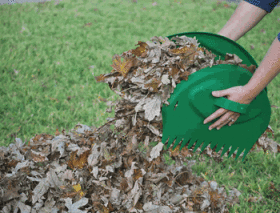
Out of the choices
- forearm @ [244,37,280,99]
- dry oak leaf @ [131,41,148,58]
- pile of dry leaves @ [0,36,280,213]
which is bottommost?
pile of dry leaves @ [0,36,280,213]

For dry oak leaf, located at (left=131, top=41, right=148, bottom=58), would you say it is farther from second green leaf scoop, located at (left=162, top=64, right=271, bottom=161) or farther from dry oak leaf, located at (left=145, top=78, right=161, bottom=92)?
second green leaf scoop, located at (left=162, top=64, right=271, bottom=161)

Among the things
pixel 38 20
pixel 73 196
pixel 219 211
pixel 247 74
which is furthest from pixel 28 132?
pixel 38 20

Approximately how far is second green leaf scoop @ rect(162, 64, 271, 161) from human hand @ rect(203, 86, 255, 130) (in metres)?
0.03

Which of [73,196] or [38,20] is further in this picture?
[38,20]

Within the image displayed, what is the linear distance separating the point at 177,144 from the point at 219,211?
2.62ft

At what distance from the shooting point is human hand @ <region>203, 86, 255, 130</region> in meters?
1.55

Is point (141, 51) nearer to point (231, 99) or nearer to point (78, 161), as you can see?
point (231, 99)

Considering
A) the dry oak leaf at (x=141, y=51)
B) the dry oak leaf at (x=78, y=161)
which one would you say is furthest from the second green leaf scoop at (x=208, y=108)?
the dry oak leaf at (x=78, y=161)

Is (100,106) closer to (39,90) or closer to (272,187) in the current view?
(39,90)

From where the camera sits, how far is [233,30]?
204cm

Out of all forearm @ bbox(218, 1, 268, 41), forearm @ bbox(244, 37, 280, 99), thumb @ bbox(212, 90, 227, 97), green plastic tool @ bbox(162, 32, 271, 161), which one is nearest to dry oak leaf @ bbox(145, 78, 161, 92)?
green plastic tool @ bbox(162, 32, 271, 161)

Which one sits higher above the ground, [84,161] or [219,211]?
[84,161]

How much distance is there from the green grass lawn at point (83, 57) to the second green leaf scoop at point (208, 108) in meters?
0.87

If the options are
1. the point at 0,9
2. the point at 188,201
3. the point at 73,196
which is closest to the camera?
the point at 73,196
